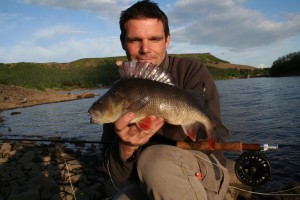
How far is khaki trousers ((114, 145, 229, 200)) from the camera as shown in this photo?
260 centimetres

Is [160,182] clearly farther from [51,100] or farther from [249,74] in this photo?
[249,74]

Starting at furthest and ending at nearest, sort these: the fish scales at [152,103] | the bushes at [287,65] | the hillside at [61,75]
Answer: the bushes at [287,65], the hillside at [61,75], the fish scales at [152,103]

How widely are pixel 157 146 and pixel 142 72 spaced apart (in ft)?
2.42

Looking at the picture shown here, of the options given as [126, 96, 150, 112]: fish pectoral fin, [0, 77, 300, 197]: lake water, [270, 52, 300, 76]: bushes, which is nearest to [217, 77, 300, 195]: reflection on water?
[0, 77, 300, 197]: lake water

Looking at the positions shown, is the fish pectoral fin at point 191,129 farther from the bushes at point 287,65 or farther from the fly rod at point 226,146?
the bushes at point 287,65

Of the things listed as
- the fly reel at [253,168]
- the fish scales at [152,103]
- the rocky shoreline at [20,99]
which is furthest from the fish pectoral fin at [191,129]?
the rocky shoreline at [20,99]

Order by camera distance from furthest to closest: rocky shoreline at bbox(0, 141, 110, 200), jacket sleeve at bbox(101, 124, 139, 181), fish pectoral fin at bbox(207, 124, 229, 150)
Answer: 1. rocky shoreline at bbox(0, 141, 110, 200)
2. jacket sleeve at bbox(101, 124, 139, 181)
3. fish pectoral fin at bbox(207, 124, 229, 150)

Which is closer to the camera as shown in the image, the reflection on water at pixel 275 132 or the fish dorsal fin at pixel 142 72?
the fish dorsal fin at pixel 142 72

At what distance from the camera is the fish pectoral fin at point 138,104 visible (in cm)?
278

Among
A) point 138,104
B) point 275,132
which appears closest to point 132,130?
point 138,104

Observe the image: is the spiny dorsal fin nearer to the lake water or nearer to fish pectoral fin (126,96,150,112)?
fish pectoral fin (126,96,150,112)

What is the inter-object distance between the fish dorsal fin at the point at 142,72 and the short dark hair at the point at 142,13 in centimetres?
75

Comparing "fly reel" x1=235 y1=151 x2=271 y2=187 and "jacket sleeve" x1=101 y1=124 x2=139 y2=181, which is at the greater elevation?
"jacket sleeve" x1=101 y1=124 x2=139 y2=181

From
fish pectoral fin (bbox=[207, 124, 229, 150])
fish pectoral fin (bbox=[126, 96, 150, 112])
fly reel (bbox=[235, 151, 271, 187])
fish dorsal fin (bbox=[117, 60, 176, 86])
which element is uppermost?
fish dorsal fin (bbox=[117, 60, 176, 86])
